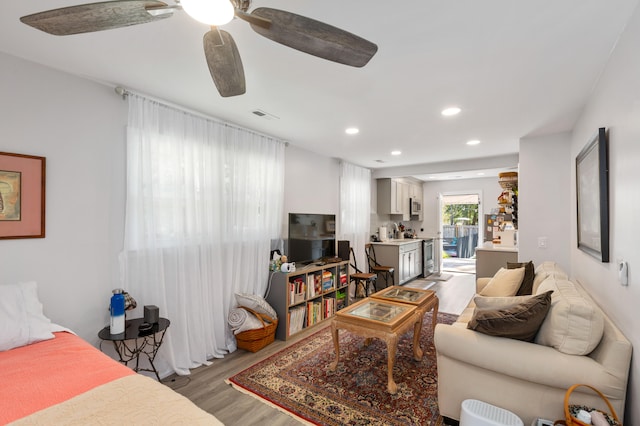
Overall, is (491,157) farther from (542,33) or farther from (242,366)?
(242,366)

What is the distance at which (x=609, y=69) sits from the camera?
6.33 feet

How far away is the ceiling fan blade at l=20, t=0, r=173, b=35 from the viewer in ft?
3.48

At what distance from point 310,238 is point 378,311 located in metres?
1.57

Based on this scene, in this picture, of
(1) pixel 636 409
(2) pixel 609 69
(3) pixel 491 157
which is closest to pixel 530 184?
(3) pixel 491 157

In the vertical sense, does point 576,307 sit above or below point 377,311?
above

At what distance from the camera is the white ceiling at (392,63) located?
152 cm

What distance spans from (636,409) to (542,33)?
198cm

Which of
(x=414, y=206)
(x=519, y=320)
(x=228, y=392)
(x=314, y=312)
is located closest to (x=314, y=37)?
(x=519, y=320)

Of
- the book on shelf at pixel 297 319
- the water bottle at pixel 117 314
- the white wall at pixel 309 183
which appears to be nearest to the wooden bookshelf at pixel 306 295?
the book on shelf at pixel 297 319

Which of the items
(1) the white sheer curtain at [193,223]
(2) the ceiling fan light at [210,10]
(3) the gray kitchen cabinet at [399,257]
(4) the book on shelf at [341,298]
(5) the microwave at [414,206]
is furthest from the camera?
(5) the microwave at [414,206]

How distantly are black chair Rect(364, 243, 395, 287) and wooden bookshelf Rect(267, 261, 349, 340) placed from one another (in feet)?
3.83

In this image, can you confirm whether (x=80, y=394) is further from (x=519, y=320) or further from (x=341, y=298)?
(x=341, y=298)

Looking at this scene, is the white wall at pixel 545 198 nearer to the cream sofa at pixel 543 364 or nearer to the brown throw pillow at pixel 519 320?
the cream sofa at pixel 543 364

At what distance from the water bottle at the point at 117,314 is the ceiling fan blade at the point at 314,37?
2138 millimetres
